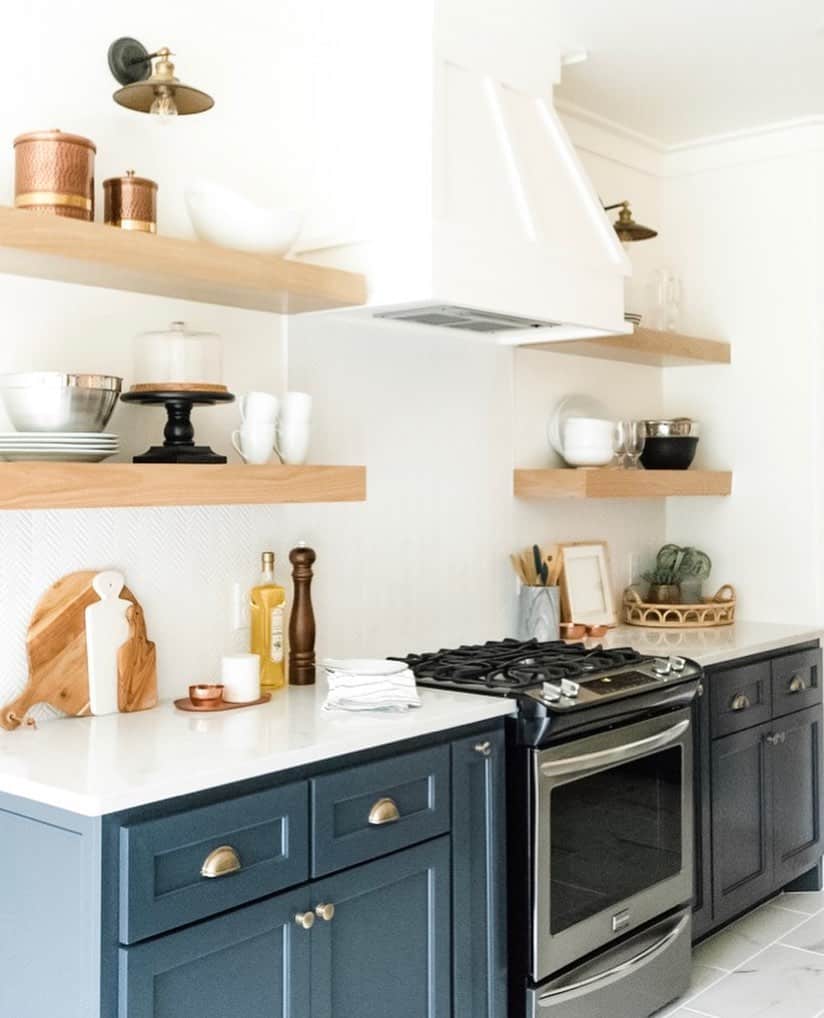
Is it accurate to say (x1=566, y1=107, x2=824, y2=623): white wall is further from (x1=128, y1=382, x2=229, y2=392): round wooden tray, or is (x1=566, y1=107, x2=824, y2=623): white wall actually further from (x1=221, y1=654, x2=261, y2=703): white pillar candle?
(x1=221, y1=654, x2=261, y2=703): white pillar candle

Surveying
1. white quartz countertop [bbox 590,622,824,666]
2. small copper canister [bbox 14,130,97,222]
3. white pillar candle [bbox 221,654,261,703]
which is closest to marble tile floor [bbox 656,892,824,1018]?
white quartz countertop [bbox 590,622,824,666]

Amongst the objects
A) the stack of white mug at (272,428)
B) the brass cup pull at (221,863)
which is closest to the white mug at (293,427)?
the stack of white mug at (272,428)


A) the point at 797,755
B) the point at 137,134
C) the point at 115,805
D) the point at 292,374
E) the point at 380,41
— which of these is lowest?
the point at 797,755

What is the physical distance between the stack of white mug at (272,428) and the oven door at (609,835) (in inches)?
34.7

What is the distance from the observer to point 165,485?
2340mm

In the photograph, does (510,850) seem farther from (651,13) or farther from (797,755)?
(651,13)

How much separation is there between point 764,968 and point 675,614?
1.19m

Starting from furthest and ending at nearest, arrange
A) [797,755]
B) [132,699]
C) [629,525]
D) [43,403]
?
1. [629,525]
2. [797,755]
3. [132,699]
4. [43,403]

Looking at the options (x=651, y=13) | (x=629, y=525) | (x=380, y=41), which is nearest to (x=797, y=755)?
(x=629, y=525)

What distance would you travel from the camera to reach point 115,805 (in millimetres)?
1881

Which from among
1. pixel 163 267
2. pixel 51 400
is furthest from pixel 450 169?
pixel 51 400

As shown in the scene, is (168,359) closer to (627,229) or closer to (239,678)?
(239,678)

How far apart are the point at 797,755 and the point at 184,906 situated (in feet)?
8.46

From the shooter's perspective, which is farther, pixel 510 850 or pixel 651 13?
pixel 651 13
